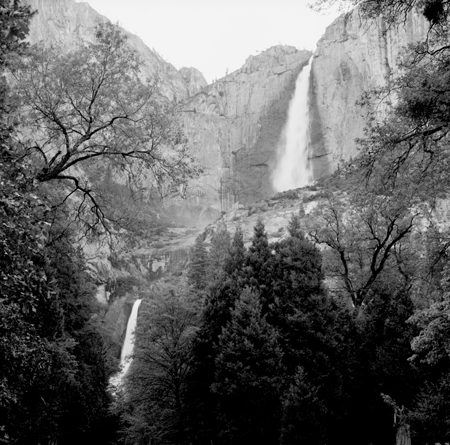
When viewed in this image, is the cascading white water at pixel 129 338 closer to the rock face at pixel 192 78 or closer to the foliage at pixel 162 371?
the foliage at pixel 162 371

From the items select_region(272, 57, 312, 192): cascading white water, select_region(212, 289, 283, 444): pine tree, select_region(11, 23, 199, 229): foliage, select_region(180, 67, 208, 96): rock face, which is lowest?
select_region(212, 289, 283, 444): pine tree

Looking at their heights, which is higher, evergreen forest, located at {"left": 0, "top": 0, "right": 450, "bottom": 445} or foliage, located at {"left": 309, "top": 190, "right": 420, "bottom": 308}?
foliage, located at {"left": 309, "top": 190, "right": 420, "bottom": 308}

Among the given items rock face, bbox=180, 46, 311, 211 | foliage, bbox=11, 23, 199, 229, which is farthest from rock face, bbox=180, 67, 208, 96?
foliage, bbox=11, 23, 199, 229

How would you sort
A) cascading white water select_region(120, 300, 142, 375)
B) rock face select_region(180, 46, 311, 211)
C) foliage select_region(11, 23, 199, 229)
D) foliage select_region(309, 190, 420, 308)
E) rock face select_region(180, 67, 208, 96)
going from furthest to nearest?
1. rock face select_region(180, 67, 208, 96)
2. rock face select_region(180, 46, 311, 211)
3. cascading white water select_region(120, 300, 142, 375)
4. foliage select_region(309, 190, 420, 308)
5. foliage select_region(11, 23, 199, 229)

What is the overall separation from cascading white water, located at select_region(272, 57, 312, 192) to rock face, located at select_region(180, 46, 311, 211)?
65.2 inches

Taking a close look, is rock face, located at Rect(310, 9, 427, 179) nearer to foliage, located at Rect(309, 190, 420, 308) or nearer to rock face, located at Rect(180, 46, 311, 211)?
rock face, located at Rect(180, 46, 311, 211)

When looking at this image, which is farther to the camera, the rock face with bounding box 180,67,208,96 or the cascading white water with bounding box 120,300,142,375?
the rock face with bounding box 180,67,208,96

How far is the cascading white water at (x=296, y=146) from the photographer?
87438 mm

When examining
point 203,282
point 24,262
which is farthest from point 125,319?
point 24,262

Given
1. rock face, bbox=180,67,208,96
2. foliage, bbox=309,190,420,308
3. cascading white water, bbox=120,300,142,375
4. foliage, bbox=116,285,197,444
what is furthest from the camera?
rock face, bbox=180,67,208,96

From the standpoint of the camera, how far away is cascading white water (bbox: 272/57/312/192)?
8744cm

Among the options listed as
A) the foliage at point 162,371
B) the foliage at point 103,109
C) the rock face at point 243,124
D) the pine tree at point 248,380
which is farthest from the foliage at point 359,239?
the rock face at point 243,124

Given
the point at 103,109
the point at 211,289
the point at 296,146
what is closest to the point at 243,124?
the point at 296,146

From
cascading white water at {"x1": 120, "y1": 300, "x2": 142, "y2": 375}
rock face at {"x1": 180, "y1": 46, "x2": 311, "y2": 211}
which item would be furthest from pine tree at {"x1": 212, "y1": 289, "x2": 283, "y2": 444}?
rock face at {"x1": 180, "y1": 46, "x2": 311, "y2": 211}
